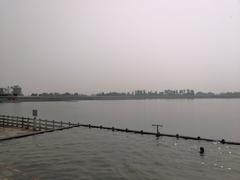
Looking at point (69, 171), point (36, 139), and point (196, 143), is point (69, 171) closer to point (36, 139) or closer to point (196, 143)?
point (36, 139)

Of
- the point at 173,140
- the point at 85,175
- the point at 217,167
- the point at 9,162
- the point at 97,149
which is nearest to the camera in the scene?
the point at 85,175

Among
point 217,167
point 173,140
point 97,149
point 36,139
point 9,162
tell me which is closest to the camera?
point 9,162

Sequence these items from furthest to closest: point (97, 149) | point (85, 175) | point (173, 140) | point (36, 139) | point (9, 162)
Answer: point (173, 140) → point (36, 139) → point (97, 149) → point (9, 162) → point (85, 175)

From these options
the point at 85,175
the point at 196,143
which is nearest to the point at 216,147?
the point at 196,143

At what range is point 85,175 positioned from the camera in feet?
58.4

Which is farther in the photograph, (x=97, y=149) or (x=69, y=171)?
(x=97, y=149)

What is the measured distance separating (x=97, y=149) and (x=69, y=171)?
7659 millimetres

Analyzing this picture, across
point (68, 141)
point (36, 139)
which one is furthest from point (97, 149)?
point (36, 139)

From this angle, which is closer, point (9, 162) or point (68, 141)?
point (9, 162)

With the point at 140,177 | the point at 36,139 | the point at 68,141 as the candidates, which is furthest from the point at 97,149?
the point at 140,177

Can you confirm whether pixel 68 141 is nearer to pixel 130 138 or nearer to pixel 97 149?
pixel 97 149

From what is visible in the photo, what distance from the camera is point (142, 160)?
22.3 meters

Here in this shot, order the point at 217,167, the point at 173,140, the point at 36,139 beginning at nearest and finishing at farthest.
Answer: the point at 217,167 → the point at 36,139 → the point at 173,140

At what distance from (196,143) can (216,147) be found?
2.13m
